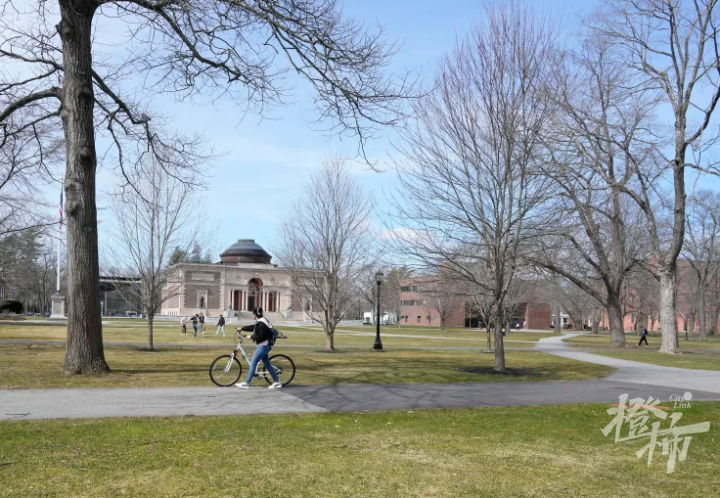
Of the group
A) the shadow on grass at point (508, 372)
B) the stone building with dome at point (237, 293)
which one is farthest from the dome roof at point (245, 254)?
the shadow on grass at point (508, 372)

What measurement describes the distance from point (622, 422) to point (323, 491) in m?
5.75

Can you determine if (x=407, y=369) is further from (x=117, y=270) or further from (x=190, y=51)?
(x=117, y=270)

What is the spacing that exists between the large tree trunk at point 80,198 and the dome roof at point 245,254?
88921mm

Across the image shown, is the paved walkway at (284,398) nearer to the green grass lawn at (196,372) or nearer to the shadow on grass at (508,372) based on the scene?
the green grass lawn at (196,372)

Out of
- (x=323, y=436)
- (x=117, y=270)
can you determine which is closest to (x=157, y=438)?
(x=323, y=436)

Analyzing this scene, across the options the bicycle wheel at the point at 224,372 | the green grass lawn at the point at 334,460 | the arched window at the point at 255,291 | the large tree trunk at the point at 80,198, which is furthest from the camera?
the arched window at the point at 255,291

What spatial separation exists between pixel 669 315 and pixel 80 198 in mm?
28107

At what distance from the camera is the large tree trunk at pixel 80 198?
43.1 feet

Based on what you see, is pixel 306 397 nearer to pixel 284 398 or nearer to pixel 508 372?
pixel 284 398

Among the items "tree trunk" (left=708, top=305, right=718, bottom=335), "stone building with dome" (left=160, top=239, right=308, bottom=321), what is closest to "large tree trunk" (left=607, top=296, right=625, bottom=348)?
"tree trunk" (left=708, top=305, right=718, bottom=335)

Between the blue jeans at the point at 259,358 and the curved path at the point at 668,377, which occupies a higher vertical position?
the blue jeans at the point at 259,358

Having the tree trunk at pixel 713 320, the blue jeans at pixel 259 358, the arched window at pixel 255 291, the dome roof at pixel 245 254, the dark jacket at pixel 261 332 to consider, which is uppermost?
the dome roof at pixel 245 254

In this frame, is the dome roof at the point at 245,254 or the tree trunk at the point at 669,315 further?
the dome roof at the point at 245,254

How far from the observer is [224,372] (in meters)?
12.6
